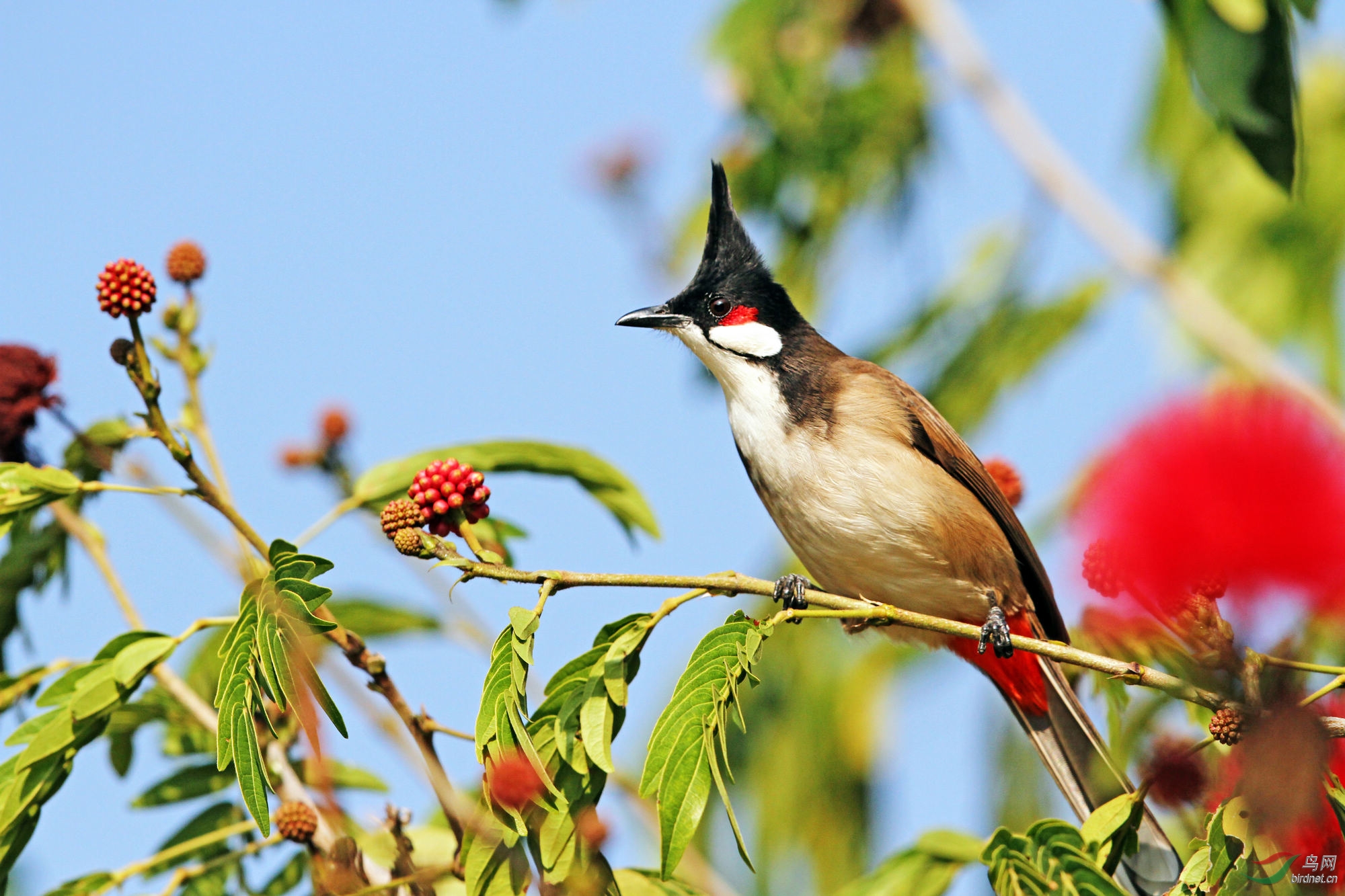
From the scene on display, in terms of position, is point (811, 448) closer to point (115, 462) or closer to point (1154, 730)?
point (1154, 730)

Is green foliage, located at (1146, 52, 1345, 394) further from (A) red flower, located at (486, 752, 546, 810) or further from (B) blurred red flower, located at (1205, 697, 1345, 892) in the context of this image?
(A) red flower, located at (486, 752, 546, 810)

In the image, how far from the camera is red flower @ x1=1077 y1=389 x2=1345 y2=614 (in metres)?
1.21

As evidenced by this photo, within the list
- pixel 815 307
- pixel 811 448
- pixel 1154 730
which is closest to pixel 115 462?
pixel 811 448

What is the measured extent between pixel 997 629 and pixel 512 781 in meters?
1.59

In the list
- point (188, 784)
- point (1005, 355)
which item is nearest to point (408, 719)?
A: point (188, 784)

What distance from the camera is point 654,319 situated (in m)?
3.78

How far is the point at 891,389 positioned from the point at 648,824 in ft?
4.45

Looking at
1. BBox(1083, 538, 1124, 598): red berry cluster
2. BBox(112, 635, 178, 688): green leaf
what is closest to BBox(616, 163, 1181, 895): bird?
BBox(1083, 538, 1124, 598): red berry cluster

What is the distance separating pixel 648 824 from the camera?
9.18 feet

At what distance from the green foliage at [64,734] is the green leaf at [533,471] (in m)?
0.51

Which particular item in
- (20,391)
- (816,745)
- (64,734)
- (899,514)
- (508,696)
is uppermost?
(20,391)

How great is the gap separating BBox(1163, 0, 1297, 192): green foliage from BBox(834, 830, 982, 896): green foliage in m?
1.16

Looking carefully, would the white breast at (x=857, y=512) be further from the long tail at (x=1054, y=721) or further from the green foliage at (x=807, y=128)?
the green foliage at (x=807, y=128)

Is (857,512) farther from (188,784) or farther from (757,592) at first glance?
(188,784)
